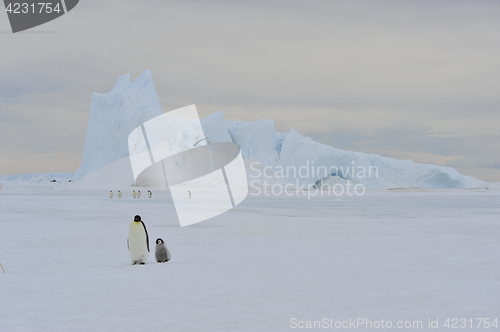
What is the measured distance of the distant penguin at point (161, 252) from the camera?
25.2 ft

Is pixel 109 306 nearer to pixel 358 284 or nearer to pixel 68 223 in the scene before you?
pixel 358 284

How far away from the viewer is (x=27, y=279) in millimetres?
6180

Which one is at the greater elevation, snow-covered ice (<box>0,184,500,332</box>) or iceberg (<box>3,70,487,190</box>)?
snow-covered ice (<box>0,184,500,332</box>)

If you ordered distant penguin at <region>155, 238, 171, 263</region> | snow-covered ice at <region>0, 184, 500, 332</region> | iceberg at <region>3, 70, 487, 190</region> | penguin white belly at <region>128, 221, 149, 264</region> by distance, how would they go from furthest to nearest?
iceberg at <region>3, 70, 487, 190</region>
distant penguin at <region>155, 238, 171, 263</region>
penguin white belly at <region>128, 221, 149, 264</region>
snow-covered ice at <region>0, 184, 500, 332</region>

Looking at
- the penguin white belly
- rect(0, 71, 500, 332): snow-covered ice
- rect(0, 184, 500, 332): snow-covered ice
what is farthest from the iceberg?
the penguin white belly

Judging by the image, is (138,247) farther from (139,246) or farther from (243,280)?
(243,280)

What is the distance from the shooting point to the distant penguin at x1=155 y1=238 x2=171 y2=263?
7.69 meters

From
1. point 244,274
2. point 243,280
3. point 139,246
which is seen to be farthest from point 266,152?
point 243,280

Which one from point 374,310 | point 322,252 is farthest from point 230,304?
point 322,252

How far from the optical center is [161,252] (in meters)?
7.72

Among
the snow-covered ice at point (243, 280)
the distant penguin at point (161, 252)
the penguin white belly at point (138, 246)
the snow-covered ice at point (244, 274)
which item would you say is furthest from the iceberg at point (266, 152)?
the penguin white belly at point (138, 246)

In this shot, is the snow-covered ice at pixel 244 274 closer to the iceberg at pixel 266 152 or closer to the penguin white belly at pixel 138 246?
the penguin white belly at pixel 138 246

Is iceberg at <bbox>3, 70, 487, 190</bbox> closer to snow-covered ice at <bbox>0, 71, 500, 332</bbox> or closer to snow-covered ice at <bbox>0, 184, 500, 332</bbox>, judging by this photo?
snow-covered ice at <bbox>0, 71, 500, 332</bbox>

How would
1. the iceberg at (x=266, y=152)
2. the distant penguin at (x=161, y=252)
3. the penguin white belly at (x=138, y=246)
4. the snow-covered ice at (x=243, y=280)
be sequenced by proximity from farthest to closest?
the iceberg at (x=266, y=152)
the distant penguin at (x=161, y=252)
the penguin white belly at (x=138, y=246)
the snow-covered ice at (x=243, y=280)
